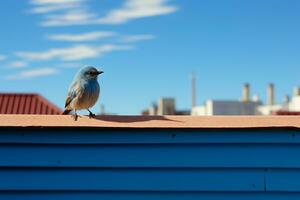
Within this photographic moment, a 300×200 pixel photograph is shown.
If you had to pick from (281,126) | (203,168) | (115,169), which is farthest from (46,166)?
(281,126)

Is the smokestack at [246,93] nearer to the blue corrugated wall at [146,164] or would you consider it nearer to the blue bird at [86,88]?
the blue bird at [86,88]

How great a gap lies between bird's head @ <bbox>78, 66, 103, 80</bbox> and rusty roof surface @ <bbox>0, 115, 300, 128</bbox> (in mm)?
985

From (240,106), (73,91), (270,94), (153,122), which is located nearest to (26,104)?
(73,91)

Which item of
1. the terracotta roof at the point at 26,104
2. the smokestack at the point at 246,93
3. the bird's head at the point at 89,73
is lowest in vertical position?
the bird's head at the point at 89,73

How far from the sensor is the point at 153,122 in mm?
3268

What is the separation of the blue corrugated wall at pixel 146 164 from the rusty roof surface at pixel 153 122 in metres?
0.03

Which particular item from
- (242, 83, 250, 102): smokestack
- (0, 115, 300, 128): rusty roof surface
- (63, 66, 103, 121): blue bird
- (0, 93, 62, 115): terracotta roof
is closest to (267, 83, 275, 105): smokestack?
(242, 83, 250, 102): smokestack

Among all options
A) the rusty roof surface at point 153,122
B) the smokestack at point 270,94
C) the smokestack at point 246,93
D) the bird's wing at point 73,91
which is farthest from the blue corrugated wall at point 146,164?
the smokestack at point 270,94

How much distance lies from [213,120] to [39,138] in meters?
0.90

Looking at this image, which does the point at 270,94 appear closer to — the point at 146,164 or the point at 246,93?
the point at 246,93

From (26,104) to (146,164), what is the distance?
14742 mm

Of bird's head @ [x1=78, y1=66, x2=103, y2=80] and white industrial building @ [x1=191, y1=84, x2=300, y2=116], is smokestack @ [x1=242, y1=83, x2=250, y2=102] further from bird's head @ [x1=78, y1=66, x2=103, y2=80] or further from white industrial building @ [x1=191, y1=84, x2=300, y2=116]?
bird's head @ [x1=78, y1=66, x2=103, y2=80]

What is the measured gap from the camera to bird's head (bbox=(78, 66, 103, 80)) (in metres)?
4.32

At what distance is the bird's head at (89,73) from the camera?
432 cm
